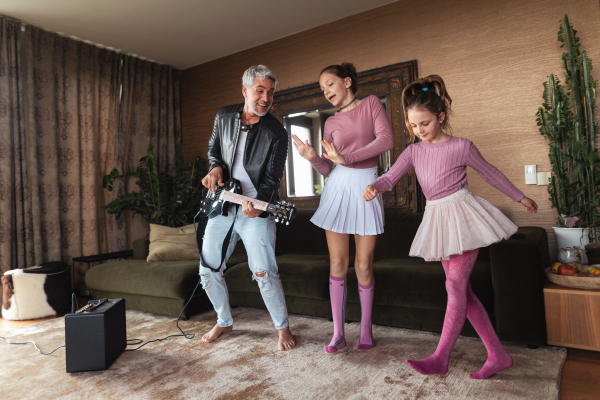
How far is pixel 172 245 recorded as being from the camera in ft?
11.4

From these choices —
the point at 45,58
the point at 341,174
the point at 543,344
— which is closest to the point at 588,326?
the point at 543,344

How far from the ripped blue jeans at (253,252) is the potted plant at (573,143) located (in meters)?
1.80

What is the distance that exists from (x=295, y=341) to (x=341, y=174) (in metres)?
1.01

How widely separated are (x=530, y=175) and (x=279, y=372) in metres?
2.20

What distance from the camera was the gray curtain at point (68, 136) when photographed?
11.5 ft

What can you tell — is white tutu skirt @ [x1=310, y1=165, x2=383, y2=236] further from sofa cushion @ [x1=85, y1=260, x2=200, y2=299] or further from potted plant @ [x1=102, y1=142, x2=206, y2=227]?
potted plant @ [x1=102, y1=142, x2=206, y2=227]

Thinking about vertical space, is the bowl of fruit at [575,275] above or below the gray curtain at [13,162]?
below

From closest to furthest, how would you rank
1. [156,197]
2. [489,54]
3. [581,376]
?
[581,376] < [489,54] < [156,197]

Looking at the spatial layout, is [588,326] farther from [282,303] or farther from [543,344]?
[282,303]

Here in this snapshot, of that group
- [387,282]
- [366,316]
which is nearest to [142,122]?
[387,282]

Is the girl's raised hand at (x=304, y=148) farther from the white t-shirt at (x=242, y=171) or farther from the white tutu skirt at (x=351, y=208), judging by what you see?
the white t-shirt at (x=242, y=171)

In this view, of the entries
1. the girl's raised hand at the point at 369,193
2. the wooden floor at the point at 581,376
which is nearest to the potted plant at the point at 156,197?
the girl's raised hand at the point at 369,193

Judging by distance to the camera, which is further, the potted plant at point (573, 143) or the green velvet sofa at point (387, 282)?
the potted plant at point (573, 143)

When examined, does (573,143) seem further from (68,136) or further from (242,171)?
(68,136)
